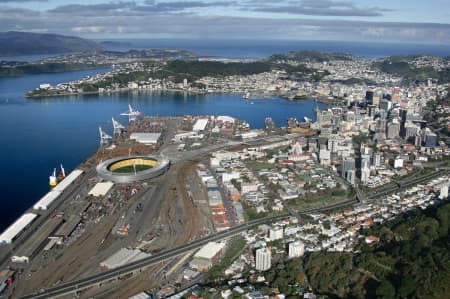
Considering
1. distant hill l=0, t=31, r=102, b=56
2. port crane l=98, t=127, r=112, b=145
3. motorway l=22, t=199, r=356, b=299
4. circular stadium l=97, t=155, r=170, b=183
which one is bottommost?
motorway l=22, t=199, r=356, b=299

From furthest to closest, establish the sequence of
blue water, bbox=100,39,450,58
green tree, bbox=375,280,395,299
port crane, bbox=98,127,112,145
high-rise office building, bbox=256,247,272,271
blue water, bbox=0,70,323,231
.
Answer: blue water, bbox=100,39,450,58, port crane, bbox=98,127,112,145, blue water, bbox=0,70,323,231, high-rise office building, bbox=256,247,272,271, green tree, bbox=375,280,395,299

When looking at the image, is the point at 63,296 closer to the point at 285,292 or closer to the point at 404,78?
the point at 285,292

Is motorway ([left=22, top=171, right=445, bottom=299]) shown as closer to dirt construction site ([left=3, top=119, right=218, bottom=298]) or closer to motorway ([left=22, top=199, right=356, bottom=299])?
motorway ([left=22, top=199, right=356, bottom=299])

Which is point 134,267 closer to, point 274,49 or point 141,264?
point 141,264

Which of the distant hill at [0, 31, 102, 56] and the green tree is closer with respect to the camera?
the green tree

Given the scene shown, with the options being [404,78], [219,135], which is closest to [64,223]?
[219,135]

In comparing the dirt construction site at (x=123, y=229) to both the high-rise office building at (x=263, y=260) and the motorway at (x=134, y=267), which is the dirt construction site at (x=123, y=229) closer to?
the motorway at (x=134, y=267)

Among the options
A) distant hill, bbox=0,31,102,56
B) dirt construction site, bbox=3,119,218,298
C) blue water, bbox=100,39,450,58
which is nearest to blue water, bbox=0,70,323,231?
dirt construction site, bbox=3,119,218,298

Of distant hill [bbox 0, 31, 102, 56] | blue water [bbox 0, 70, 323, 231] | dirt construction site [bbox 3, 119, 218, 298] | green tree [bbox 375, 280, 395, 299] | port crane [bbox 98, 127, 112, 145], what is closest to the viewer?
green tree [bbox 375, 280, 395, 299]

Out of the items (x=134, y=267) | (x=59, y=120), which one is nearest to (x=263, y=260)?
(x=134, y=267)
